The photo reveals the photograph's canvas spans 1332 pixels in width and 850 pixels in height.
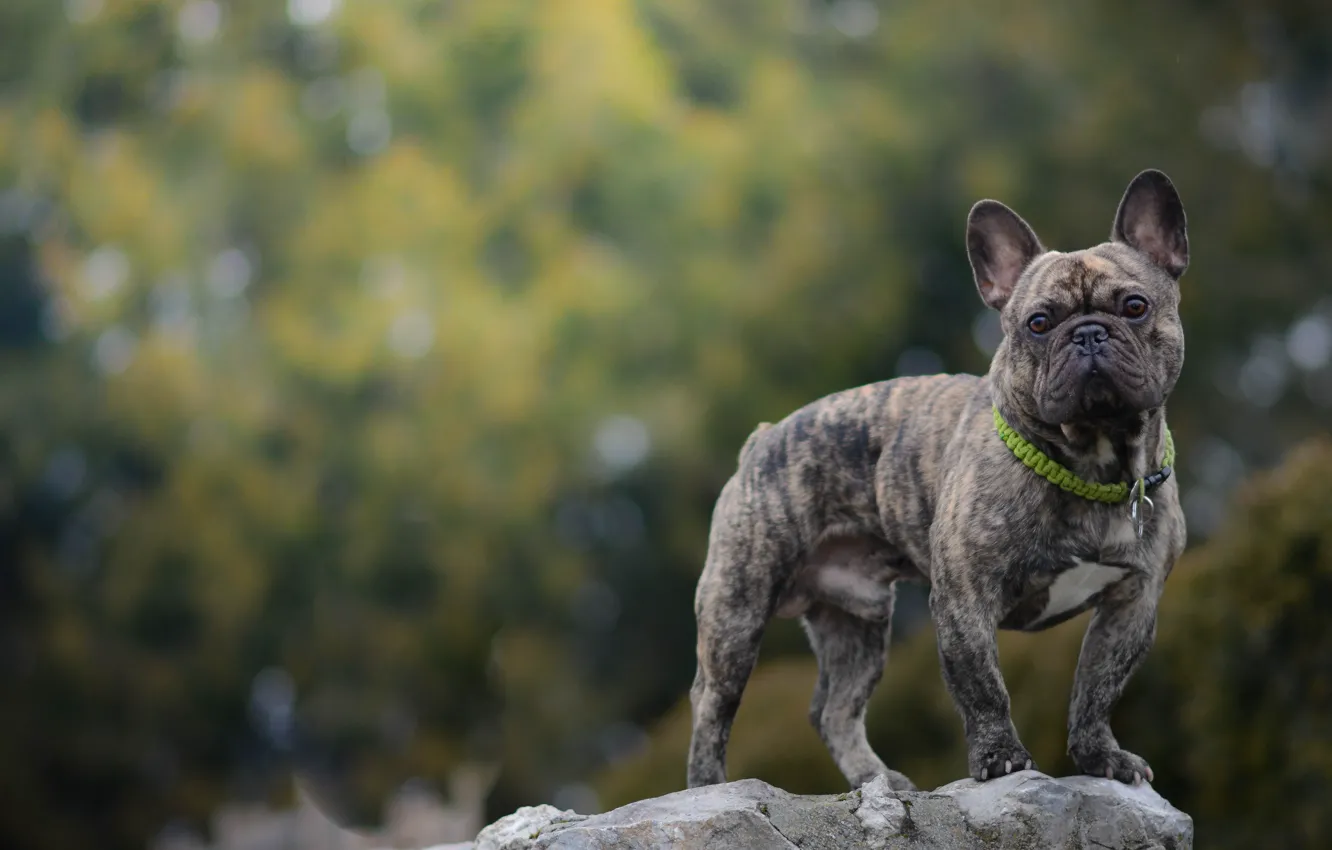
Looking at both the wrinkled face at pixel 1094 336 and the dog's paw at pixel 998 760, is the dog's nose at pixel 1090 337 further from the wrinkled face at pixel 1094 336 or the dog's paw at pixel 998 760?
the dog's paw at pixel 998 760

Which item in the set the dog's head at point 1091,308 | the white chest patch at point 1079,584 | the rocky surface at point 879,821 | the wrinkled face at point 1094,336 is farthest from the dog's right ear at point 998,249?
the rocky surface at point 879,821

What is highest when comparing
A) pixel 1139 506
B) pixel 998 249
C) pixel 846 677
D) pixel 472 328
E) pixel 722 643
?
pixel 472 328

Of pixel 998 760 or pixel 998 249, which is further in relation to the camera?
pixel 998 249

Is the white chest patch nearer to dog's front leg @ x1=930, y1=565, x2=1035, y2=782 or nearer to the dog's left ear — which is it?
dog's front leg @ x1=930, y1=565, x2=1035, y2=782

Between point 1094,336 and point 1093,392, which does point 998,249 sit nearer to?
point 1094,336

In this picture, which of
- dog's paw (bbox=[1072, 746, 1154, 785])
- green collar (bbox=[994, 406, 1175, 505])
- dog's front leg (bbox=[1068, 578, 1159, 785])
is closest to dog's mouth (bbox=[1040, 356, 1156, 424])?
green collar (bbox=[994, 406, 1175, 505])

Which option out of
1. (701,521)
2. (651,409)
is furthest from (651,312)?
(701,521)

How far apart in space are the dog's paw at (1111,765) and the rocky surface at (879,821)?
67 mm

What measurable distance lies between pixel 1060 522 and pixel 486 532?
12.3m

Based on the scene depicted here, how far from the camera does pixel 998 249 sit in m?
5.31

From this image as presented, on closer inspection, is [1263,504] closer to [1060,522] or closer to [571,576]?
[1060,522]

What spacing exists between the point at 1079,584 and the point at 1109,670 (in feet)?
1.21

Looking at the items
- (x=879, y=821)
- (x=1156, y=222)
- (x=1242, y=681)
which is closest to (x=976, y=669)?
(x=879, y=821)

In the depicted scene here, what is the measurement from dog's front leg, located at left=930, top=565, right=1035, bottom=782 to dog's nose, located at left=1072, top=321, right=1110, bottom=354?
34.3 inches
